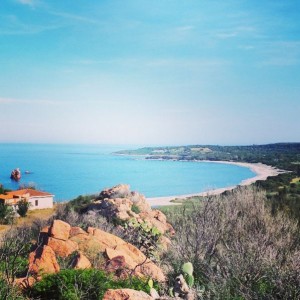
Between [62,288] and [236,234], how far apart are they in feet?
37.3

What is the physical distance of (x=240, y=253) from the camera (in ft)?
43.9

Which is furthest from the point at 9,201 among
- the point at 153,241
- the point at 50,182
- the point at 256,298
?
the point at 50,182

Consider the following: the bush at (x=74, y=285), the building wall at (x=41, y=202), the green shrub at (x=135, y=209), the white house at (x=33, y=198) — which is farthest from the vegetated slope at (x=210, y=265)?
the building wall at (x=41, y=202)

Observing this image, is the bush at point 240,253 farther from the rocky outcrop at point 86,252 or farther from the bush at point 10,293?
the bush at point 10,293

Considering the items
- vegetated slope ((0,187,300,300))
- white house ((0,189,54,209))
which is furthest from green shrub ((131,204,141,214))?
white house ((0,189,54,209))

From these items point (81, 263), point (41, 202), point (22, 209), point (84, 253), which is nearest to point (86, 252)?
point (84, 253)

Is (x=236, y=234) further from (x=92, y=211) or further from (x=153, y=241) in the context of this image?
(x=92, y=211)

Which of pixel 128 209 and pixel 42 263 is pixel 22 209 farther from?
pixel 42 263

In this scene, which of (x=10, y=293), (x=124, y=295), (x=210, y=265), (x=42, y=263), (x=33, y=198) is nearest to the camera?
(x=124, y=295)

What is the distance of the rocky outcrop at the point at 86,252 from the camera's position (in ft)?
40.1

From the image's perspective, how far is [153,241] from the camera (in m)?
18.7

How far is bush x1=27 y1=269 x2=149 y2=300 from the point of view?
10.3 m

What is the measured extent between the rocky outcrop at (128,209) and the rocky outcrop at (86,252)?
22.2ft

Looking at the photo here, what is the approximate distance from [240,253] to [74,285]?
5705 mm
